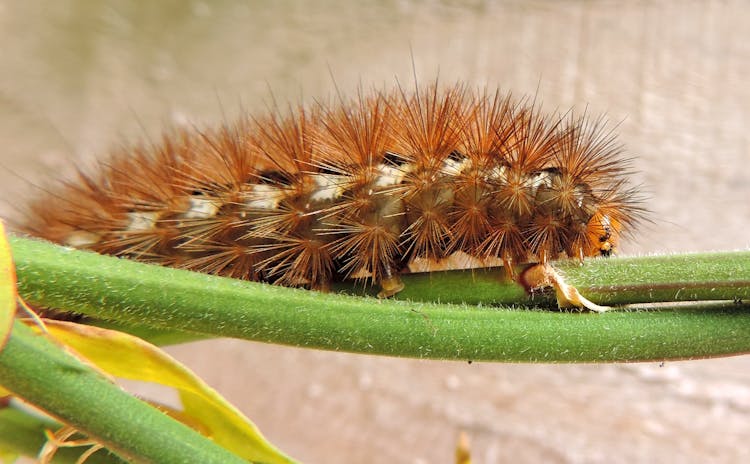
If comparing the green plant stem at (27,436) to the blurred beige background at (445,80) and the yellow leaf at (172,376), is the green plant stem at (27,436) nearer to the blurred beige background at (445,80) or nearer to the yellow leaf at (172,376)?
the yellow leaf at (172,376)

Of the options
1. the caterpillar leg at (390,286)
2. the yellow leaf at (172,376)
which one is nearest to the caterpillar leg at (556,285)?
the caterpillar leg at (390,286)

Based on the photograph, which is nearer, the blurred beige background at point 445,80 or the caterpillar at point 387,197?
the caterpillar at point 387,197

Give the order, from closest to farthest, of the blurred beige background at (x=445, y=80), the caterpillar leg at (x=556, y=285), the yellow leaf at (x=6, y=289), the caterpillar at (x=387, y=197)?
the yellow leaf at (x=6, y=289), the caterpillar leg at (x=556, y=285), the caterpillar at (x=387, y=197), the blurred beige background at (x=445, y=80)

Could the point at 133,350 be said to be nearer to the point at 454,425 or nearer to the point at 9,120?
the point at 454,425

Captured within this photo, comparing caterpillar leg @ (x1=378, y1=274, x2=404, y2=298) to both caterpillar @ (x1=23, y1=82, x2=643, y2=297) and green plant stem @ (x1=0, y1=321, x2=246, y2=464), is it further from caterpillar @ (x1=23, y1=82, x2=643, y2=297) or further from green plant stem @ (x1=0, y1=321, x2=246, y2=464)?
green plant stem @ (x1=0, y1=321, x2=246, y2=464)

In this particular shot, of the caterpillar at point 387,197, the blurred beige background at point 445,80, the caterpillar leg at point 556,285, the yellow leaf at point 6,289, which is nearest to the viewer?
the yellow leaf at point 6,289

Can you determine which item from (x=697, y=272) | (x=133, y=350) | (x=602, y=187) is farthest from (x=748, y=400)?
(x=133, y=350)
